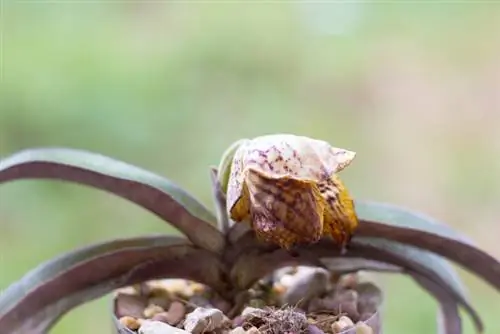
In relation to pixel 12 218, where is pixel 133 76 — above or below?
above

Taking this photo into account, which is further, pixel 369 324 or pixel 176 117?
pixel 176 117

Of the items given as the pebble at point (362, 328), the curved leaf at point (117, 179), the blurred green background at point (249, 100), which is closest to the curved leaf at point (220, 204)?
the curved leaf at point (117, 179)

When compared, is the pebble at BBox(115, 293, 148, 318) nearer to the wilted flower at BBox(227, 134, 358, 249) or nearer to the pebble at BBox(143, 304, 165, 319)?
the pebble at BBox(143, 304, 165, 319)

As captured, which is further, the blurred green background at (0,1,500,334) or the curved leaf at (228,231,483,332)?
the blurred green background at (0,1,500,334)

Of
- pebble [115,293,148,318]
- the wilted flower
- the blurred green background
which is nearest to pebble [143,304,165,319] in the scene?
pebble [115,293,148,318]

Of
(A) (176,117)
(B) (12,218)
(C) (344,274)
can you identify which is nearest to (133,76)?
(A) (176,117)

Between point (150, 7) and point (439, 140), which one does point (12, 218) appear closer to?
point (150, 7)

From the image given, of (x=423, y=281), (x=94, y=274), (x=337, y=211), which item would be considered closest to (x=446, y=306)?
(x=423, y=281)
